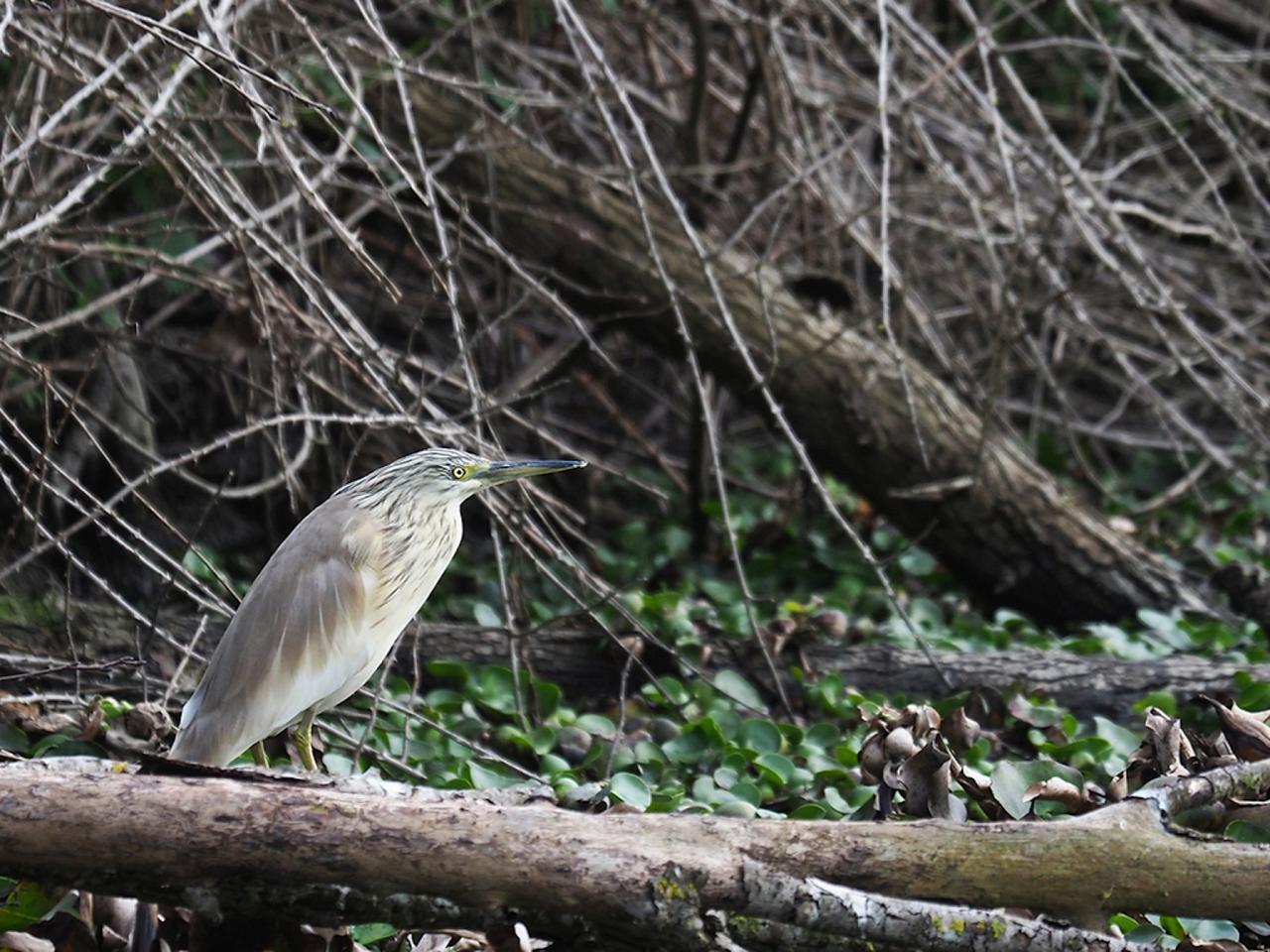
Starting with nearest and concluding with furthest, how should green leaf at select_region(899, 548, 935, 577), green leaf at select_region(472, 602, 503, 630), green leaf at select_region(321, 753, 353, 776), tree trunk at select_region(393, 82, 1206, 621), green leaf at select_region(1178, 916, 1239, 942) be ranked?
A: green leaf at select_region(1178, 916, 1239, 942), green leaf at select_region(321, 753, 353, 776), green leaf at select_region(472, 602, 503, 630), tree trunk at select_region(393, 82, 1206, 621), green leaf at select_region(899, 548, 935, 577)

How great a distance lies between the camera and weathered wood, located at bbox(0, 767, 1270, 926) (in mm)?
2162

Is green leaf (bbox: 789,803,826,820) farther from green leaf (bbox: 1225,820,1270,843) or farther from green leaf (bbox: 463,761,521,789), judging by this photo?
green leaf (bbox: 1225,820,1270,843)

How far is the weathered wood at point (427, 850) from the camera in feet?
7.09

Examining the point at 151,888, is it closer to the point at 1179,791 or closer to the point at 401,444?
the point at 1179,791

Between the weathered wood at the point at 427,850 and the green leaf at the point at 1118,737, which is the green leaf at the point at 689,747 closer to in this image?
the green leaf at the point at 1118,737

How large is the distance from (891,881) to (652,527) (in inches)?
149

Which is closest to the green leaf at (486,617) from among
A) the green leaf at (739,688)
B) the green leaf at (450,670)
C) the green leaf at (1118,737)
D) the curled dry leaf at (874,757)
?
the green leaf at (450,670)

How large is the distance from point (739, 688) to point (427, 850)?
2.10 metres

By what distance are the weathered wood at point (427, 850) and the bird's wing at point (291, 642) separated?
1.77 ft

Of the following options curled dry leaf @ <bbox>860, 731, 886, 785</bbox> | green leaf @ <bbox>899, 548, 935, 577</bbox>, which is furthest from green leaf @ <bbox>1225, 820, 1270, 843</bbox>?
green leaf @ <bbox>899, 548, 935, 577</bbox>

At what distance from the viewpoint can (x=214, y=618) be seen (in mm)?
4211

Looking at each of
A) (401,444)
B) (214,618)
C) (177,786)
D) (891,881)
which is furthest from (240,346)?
(891,881)

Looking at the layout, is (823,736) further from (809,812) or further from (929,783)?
(929,783)

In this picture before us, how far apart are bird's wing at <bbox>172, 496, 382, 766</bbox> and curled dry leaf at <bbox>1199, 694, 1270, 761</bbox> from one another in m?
1.57
